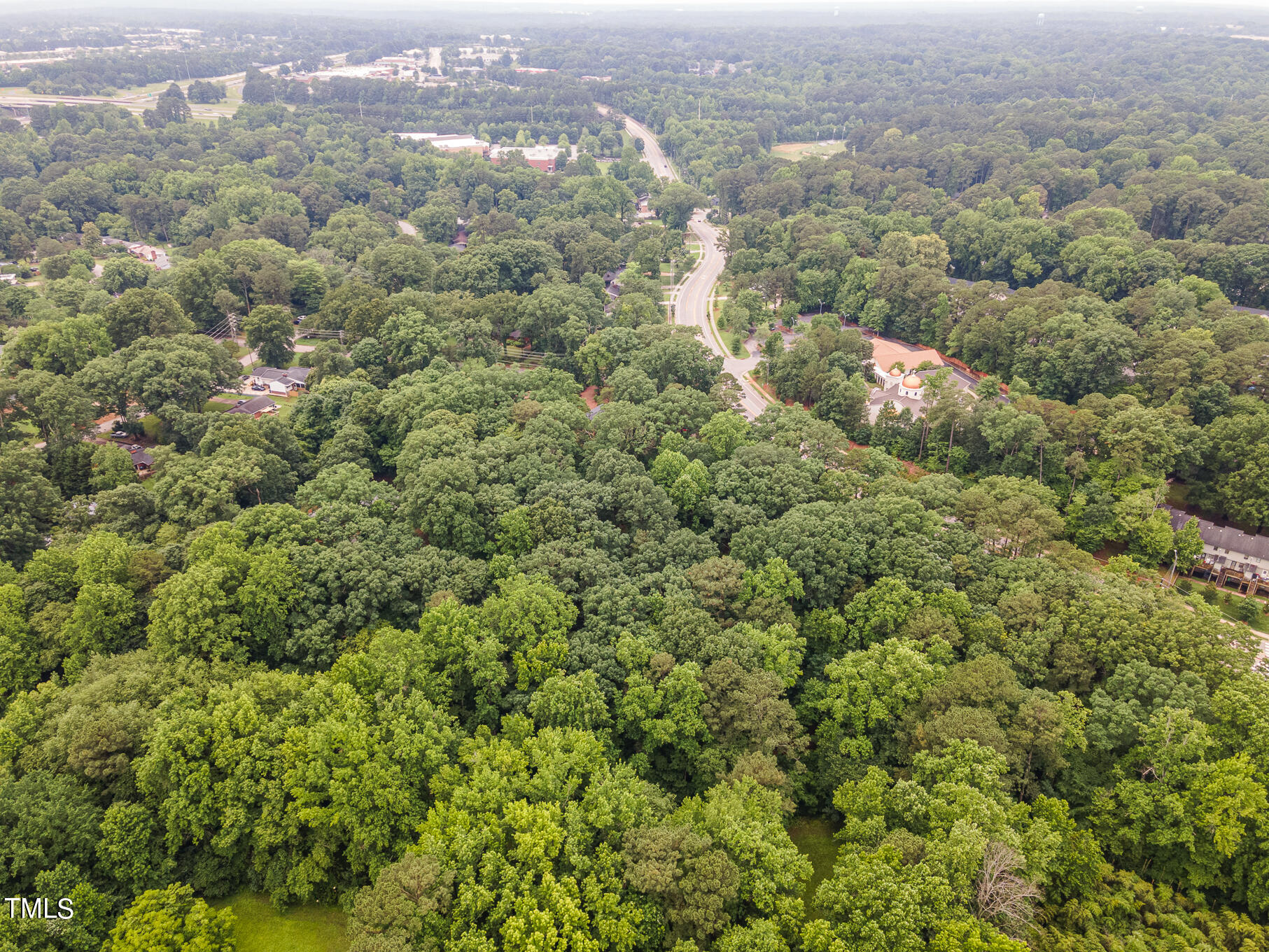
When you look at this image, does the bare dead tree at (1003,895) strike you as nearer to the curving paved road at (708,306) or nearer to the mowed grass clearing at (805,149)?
the curving paved road at (708,306)

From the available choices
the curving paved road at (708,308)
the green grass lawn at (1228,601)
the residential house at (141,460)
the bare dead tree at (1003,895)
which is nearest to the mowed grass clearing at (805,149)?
the curving paved road at (708,308)

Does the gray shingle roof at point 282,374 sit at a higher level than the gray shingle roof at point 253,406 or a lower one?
higher

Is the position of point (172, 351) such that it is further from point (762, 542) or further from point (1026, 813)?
point (1026, 813)

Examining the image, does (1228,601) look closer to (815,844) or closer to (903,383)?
(903,383)

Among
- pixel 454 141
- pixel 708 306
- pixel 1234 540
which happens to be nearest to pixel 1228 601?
pixel 1234 540

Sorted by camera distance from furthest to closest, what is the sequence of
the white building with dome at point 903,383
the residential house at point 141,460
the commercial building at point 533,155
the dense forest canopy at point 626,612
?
the commercial building at point 533,155, the white building with dome at point 903,383, the residential house at point 141,460, the dense forest canopy at point 626,612

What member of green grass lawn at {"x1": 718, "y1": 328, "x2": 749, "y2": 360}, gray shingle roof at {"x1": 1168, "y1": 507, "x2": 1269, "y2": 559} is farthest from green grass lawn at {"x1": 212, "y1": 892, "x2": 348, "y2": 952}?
green grass lawn at {"x1": 718, "y1": 328, "x2": 749, "y2": 360}

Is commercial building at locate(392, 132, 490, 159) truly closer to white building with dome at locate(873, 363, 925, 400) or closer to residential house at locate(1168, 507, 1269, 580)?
white building with dome at locate(873, 363, 925, 400)
